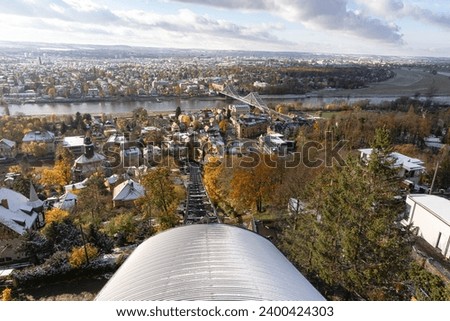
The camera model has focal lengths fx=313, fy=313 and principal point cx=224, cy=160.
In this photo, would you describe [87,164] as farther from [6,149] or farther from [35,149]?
[6,149]

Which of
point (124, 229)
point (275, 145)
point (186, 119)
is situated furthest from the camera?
point (186, 119)

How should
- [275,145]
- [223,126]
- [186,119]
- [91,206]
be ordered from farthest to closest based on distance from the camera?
[186,119]
[223,126]
[275,145]
[91,206]

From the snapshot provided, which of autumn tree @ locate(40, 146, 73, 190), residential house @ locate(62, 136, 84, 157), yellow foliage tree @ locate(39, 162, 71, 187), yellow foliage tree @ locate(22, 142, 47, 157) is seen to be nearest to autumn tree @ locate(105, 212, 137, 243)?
autumn tree @ locate(40, 146, 73, 190)

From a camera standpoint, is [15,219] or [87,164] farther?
[87,164]

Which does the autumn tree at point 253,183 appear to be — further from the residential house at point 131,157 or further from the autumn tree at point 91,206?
the residential house at point 131,157

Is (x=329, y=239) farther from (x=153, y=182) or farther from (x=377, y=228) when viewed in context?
(x=153, y=182)

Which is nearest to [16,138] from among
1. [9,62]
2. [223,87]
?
[223,87]

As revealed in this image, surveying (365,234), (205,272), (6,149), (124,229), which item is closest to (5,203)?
(124,229)
